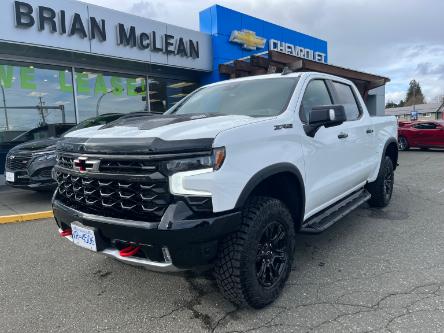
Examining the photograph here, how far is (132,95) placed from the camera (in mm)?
12930

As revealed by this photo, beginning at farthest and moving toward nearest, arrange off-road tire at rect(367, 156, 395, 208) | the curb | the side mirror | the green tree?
the green tree
the curb
off-road tire at rect(367, 156, 395, 208)
the side mirror

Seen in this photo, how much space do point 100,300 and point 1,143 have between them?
8248 millimetres

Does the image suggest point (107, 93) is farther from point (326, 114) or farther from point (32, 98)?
point (326, 114)

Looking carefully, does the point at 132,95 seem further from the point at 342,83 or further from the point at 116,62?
the point at 342,83

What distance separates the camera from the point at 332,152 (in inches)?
149

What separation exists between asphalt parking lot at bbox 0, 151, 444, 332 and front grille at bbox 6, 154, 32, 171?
8.02ft

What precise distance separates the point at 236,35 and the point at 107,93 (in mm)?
5113

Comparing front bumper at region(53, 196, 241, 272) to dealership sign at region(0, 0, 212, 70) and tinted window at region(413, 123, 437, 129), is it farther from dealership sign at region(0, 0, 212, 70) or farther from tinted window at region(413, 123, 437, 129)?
tinted window at region(413, 123, 437, 129)

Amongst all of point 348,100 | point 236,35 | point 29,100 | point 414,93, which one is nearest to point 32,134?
point 29,100

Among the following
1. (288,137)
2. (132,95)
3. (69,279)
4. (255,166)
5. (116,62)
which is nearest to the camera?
(255,166)

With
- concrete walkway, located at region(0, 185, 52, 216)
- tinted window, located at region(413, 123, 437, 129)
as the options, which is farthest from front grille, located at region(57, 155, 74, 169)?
tinted window, located at region(413, 123, 437, 129)

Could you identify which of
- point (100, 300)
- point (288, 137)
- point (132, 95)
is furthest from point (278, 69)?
A: point (100, 300)

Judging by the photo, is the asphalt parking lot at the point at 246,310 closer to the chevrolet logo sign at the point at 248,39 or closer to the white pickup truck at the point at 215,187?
the white pickup truck at the point at 215,187

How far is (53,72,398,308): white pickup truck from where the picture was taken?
242cm
